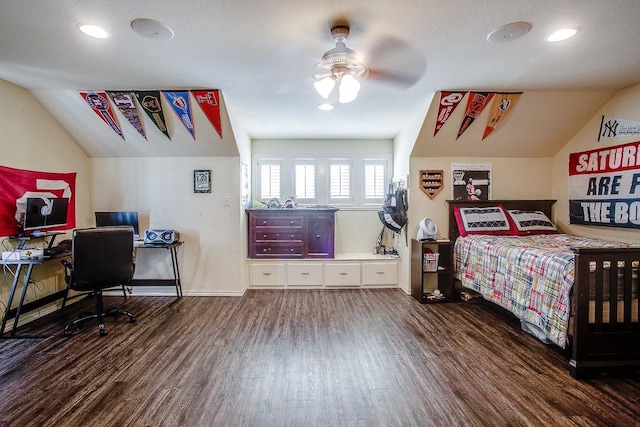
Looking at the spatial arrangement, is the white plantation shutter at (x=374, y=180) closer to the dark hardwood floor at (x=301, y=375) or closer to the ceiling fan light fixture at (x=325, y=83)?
the dark hardwood floor at (x=301, y=375)

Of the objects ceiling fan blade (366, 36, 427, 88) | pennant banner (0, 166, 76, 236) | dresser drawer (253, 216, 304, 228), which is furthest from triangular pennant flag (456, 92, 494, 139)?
pennant banner (0, 166, 76, 236)

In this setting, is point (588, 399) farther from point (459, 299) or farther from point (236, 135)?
point (236, 135)

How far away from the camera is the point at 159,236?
3.98 m

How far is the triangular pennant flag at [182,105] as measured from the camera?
3352mm

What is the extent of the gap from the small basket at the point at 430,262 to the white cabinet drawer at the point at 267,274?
200 cm

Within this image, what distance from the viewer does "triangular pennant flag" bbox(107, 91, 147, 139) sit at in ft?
11.0

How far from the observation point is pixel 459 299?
406 cm

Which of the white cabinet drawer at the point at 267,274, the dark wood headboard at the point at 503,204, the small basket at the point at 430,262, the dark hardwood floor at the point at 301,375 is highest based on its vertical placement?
the dark wood headboard at the point at 503,204

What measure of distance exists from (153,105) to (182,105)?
329 mm

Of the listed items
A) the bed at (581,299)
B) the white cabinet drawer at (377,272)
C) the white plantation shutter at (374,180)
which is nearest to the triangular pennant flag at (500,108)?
the bed at (581,299)

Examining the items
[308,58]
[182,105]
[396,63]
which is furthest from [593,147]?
[182,105]

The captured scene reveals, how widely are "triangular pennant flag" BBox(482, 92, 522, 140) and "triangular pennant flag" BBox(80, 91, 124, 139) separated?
4.40 metres

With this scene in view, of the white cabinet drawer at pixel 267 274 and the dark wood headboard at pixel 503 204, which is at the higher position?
the dark wood headboard at pixel 503 204

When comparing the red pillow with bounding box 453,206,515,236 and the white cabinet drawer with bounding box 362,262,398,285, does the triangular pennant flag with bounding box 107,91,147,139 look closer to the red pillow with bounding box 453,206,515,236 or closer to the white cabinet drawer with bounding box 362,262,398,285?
the white cabinet drawer with bounding box 362,262,398,285
